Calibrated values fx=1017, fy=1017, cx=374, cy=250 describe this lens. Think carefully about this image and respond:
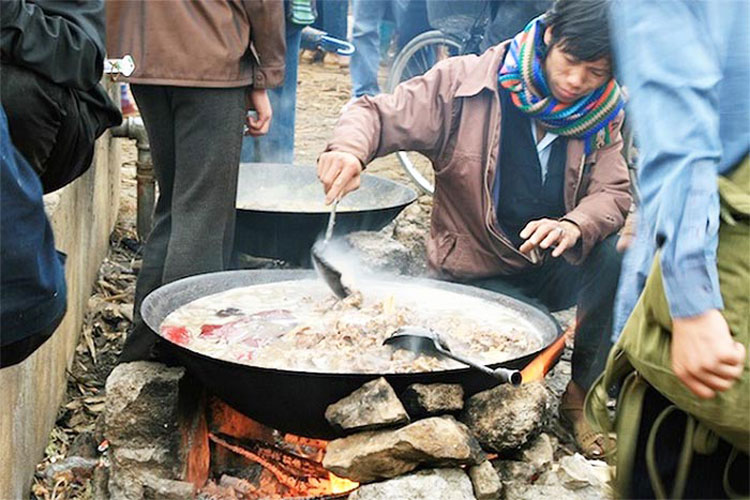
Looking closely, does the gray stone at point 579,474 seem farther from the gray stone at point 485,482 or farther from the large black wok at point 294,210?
the large black wok at point 294,210

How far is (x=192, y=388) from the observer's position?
382cm

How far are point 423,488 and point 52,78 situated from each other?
1.61 m

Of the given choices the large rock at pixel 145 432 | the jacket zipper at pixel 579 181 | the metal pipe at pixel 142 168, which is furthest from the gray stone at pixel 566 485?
the metal pipe at pixel 142 168

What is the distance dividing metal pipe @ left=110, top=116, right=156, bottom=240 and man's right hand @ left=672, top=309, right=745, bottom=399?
4.35 m

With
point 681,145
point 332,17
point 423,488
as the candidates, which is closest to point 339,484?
point 423,488

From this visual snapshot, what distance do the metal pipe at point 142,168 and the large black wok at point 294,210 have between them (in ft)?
1.80

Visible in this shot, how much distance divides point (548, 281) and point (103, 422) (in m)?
2.02

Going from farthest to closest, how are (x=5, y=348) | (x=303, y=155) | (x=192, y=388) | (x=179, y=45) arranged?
(x=303, y=155), (x=179, y=45), (x=192, y=388), (x=5, y=348)

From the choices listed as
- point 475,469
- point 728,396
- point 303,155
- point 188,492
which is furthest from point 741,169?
point 303,155

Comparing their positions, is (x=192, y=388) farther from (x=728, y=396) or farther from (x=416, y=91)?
(x=728, y=396)

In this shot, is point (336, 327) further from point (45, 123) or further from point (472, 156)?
point (45, 123)

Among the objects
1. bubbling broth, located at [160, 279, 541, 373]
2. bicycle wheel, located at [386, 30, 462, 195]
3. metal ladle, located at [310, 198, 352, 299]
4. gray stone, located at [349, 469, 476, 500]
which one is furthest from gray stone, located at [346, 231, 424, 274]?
bicycle wheel, located at [386, 30, 462, 195]

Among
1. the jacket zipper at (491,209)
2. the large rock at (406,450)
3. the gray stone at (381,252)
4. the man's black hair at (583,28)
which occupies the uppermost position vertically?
the man's black hair at (583,28)

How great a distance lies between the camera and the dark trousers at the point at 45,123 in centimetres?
240
